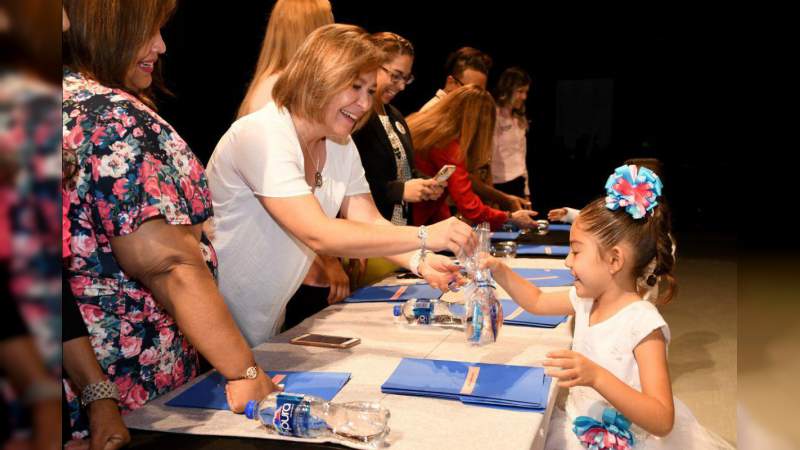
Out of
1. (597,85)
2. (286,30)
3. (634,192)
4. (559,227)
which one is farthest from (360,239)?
(597,85)

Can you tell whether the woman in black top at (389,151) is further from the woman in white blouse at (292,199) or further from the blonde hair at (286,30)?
the woman in white blouse at (292,199)

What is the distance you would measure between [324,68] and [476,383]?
868 mm

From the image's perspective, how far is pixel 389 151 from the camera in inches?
121

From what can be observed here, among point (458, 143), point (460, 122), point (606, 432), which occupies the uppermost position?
point (460, 122)

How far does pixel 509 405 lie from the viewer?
1.33 metres

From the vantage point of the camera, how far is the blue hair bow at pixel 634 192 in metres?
1.63

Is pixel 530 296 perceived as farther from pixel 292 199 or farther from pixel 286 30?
pixel 286 30

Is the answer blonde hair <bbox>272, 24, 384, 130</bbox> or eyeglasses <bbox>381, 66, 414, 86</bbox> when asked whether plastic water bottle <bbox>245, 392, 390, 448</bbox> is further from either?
eyeglasses <bbox>381, 66, 414, 86</bbox>

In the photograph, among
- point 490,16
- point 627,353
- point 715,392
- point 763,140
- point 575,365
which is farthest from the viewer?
point 490,16

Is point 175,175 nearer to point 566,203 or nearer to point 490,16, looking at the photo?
point 490,16

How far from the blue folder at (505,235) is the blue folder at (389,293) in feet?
3.29

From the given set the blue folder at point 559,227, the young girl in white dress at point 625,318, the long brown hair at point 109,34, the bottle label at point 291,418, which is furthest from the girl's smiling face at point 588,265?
the blue folder at point 559,227

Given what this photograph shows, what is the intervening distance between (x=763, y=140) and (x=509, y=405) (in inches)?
40.5

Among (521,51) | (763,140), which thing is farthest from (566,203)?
(763,140)
